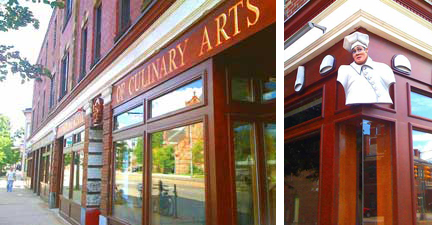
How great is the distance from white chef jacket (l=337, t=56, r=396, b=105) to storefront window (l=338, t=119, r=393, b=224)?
13 centimetres

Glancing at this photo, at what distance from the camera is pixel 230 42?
10.4ft

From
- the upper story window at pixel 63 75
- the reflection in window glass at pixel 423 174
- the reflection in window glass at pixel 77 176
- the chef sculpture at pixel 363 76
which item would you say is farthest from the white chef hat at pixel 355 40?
the upper story window at pixel 63 75

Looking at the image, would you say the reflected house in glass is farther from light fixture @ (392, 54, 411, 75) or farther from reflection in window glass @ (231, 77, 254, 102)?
reflection in window glass @ (231, 77, 254, 102)

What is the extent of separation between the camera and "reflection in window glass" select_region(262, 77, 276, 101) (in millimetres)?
3719

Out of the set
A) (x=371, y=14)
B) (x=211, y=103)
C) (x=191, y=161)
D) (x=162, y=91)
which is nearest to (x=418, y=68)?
(x=371, y=14)

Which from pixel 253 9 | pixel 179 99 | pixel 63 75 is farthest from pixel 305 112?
pixel 63 75

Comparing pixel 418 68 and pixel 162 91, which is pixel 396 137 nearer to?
pixel 418 68

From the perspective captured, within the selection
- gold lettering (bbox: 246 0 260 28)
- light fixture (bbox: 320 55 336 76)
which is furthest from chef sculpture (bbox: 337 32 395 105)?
gold lettering (bbox: 246 0 260 28)

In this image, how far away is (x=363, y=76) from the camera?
194 centimetres

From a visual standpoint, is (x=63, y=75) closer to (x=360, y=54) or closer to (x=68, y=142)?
(x=68, y=142)

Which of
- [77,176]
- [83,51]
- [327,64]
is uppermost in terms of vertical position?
[83,51]

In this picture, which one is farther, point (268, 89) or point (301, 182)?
point (268, 89)

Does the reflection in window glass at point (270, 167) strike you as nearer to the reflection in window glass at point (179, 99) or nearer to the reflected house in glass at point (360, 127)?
the reflection in window glass at point (179, 99)

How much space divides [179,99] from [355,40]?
245cm
